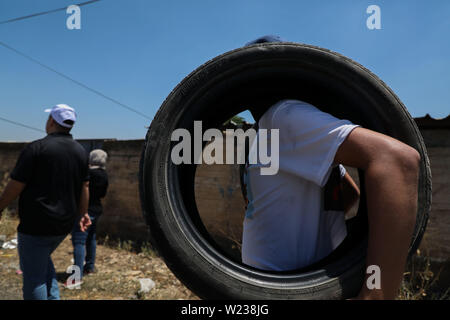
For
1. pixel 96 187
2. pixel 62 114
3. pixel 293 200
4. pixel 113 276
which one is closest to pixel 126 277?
pixel 113 276

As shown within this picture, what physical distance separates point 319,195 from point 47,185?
2.19 m

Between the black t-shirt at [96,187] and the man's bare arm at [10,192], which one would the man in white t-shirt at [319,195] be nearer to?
the man's bare arm at [10,192]

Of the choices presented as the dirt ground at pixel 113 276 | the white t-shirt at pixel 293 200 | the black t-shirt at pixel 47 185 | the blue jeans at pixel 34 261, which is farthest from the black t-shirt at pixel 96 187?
the white t-shirt at pixel 293 200

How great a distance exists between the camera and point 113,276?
4.23 meters

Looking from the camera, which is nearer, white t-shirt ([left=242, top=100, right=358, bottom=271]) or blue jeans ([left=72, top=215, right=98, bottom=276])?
white t-shirt ([left=242, top=100, right=358, bottom=271])

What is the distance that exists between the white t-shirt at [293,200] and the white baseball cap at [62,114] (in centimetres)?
205

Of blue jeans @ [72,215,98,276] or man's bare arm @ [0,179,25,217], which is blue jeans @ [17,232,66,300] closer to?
man's bare arm @ [0,179,25,217]

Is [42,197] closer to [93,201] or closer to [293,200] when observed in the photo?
[93,201]

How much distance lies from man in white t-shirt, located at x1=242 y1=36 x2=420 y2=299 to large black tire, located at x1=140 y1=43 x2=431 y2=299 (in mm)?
101

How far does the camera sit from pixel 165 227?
96 cm

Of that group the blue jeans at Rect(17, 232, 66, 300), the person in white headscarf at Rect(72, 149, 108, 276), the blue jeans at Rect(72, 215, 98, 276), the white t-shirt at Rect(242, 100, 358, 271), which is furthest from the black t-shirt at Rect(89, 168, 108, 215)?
the white t-shirt at Rect(242, 100, 358, 271)

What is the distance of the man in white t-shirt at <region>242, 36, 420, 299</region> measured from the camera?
0.74 meters
